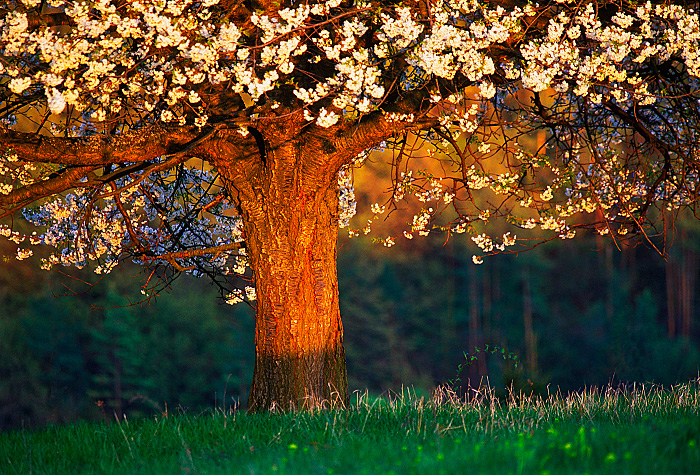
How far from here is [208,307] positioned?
148ft

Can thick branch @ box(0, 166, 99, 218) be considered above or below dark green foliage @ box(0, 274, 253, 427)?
above

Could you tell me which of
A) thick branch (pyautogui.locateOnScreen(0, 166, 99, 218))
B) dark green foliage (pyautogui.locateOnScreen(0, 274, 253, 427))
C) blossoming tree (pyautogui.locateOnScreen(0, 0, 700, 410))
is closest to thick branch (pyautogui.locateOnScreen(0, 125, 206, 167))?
blossoming tree (pyautogui.locateOnScreen(0, 0, 700, 410))

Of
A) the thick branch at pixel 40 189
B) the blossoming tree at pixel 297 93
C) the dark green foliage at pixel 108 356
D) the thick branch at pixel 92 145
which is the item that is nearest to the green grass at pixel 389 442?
the blossoming tree at pixel 297 93

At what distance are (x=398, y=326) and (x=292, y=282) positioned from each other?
1793 inches

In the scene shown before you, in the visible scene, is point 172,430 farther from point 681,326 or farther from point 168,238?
point 681,326

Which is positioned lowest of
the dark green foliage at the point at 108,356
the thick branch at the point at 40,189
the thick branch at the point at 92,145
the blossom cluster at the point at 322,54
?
the dark green foliage at the point at 108,356

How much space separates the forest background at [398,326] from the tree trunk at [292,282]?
2654cm

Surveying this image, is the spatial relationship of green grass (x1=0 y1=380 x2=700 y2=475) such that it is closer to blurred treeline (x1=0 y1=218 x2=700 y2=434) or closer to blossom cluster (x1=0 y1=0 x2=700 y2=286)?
blossom cluster (x1=0 y1=0 x2=700 y2=286)

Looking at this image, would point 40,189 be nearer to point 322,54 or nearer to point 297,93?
point 297,93

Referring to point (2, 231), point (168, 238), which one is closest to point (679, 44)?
point (168, 238)

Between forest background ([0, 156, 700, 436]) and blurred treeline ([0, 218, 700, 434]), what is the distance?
4.8 inches

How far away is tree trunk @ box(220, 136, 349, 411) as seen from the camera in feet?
21.1

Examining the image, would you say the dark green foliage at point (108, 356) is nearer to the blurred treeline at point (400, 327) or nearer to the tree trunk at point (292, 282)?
the blurred treeline at point (400, 327)

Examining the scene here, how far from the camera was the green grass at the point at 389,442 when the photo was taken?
3629 mm
